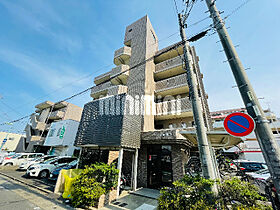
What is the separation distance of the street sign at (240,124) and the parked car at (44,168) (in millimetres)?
13505

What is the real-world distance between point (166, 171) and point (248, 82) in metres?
7.37

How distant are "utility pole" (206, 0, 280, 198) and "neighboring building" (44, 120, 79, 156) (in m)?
21.5

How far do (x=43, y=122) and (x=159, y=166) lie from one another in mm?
25954

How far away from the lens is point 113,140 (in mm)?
7117

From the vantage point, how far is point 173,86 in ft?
42.8

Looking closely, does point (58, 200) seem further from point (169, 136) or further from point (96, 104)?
point (169, 136)

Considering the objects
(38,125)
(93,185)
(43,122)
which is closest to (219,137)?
(93,185)

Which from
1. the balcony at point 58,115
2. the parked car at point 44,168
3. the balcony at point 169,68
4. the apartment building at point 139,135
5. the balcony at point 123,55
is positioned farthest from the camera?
the balcony at point 58,115

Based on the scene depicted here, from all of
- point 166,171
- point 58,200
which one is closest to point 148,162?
point 166,171

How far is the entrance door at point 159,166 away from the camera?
8.08 meters

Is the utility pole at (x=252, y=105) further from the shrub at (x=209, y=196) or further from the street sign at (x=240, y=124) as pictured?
the shrub at (x=209, y=196)

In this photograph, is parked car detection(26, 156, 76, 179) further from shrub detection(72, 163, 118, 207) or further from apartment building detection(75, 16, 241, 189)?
shrub detection(72, 163, 118, 207)

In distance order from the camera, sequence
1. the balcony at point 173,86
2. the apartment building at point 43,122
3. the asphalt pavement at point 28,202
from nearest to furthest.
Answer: the asphalt pavement at point 28,202 → the balcony at point 173,86 → the apartment building at point 43,122

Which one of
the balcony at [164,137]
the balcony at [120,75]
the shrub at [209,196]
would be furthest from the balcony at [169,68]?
the shrub at [209,196]
